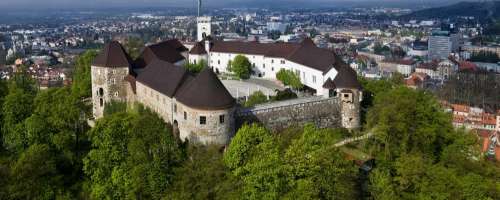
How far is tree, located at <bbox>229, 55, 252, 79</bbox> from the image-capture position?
57.6 m

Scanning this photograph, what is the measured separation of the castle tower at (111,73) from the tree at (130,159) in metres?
11.7

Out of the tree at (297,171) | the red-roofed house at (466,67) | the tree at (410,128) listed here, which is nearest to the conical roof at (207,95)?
the tree at (297,171)

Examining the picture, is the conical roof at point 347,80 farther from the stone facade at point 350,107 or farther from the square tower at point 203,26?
the square tower at point 203,26

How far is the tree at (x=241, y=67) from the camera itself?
189 ft

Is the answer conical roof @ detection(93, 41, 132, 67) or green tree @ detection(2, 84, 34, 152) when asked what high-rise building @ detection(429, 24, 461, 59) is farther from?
green tree @ detection(2, 84, 34, 152)

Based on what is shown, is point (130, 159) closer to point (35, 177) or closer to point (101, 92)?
point (35, 177)

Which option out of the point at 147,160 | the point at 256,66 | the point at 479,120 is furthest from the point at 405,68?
the point at 147,160

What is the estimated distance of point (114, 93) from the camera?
1697 inches

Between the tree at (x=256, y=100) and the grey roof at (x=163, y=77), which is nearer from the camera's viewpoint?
the grey roof at (x=163, y=77)

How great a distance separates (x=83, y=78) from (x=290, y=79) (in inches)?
726

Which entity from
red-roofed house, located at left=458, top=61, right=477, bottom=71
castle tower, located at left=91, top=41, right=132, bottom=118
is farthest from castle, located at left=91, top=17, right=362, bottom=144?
red-roofed house, located at left=458, top=61, right=477, bottom=71

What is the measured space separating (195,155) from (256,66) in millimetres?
31223

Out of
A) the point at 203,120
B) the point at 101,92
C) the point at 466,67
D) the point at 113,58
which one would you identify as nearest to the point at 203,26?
the point at 101,92

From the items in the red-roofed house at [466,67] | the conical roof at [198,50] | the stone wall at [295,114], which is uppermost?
the conical roof at [198,50]
